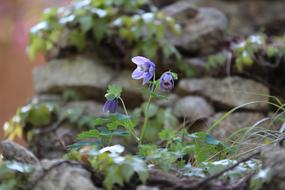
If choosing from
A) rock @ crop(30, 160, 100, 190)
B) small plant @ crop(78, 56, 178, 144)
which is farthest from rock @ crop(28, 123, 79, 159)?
rock @ crop(30, 160, 100, 190)

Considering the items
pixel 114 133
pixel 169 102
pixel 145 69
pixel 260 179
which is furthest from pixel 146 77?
pixel 169 102

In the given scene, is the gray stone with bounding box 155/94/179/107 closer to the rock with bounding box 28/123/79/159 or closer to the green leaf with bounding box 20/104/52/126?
the rock with bounding box 28/123/79/159

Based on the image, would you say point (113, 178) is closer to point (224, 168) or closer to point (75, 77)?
point (224, 168)

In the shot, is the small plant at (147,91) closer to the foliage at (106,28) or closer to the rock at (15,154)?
the rock at (15,154)

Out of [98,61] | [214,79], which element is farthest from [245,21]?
[98,61]

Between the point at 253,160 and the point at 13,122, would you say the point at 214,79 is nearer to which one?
the point at 13,122
